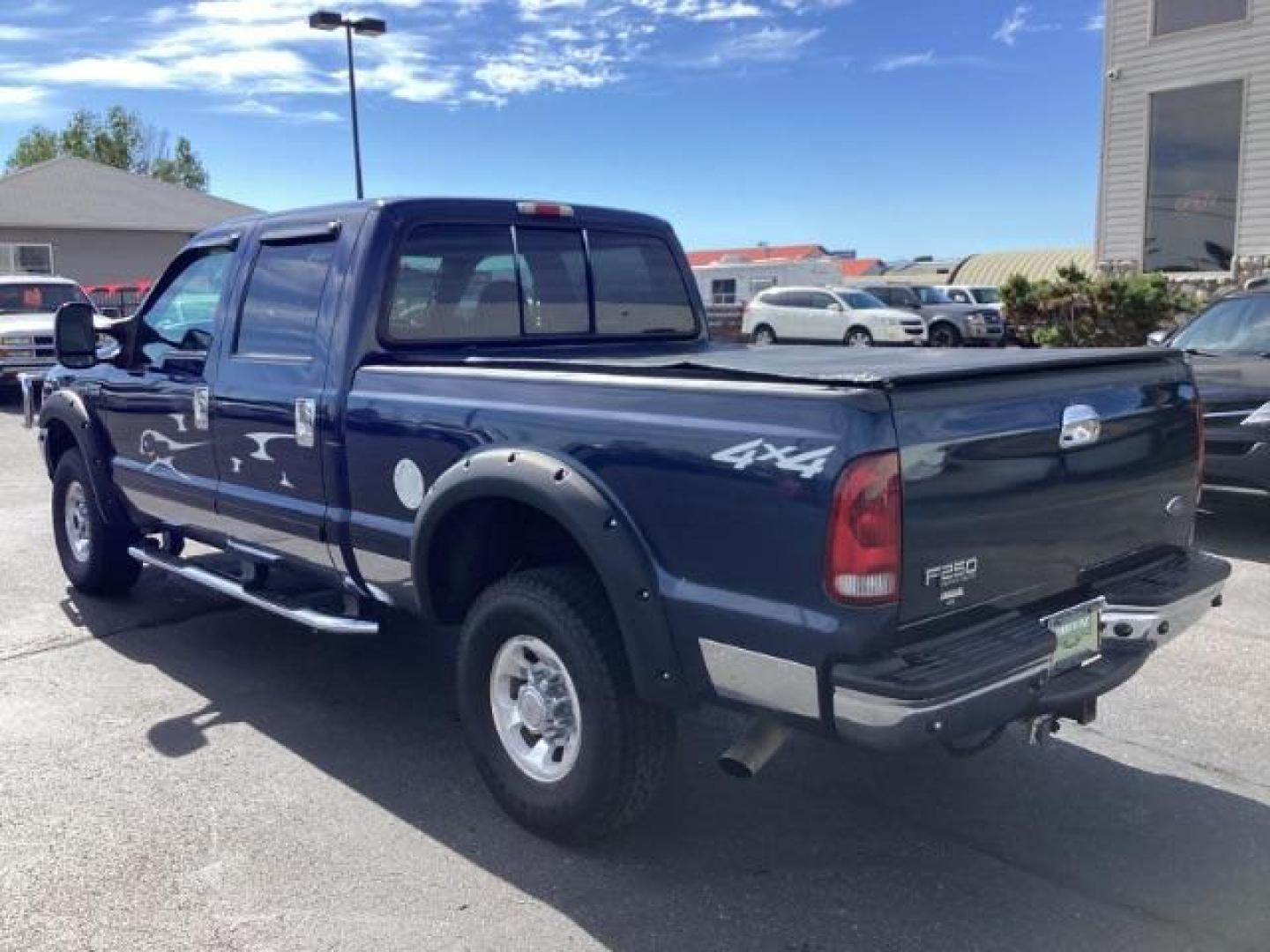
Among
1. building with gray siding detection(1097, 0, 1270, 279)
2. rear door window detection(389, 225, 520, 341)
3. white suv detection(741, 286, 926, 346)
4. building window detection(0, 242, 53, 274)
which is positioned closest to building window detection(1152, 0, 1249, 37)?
building with gray siding detection(1097, 0, 1270, 279)

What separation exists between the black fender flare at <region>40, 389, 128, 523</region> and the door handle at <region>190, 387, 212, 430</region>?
1.19 meters

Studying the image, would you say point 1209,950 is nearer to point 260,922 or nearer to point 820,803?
point 820,803

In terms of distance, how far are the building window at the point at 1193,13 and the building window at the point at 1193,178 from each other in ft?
3.01

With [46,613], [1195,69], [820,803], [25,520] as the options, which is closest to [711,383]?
[820,803]

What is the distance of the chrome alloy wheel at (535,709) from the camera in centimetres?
361

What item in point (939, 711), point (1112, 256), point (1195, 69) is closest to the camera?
point (939, 711)

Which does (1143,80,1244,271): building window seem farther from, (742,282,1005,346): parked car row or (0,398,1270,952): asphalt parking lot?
(0,398,1270,952): asphalt parking lot

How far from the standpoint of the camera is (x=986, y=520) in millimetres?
3082

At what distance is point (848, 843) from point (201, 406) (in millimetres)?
3163

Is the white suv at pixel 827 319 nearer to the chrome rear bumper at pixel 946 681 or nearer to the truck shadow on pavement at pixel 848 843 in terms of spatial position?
the truck shadow on pavement at pixel 848 843

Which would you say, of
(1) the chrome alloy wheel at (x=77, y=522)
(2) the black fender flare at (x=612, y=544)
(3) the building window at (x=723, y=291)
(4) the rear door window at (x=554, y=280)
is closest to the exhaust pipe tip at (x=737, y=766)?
(2) the black fender flare at (x=612, y=544)

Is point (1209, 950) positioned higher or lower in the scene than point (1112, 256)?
lower

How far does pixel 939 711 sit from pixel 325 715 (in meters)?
2.88

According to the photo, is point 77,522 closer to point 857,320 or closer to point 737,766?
point 737,766
